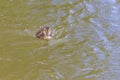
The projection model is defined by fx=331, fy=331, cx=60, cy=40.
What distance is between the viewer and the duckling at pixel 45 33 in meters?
5.90

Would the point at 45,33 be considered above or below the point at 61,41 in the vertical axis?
above

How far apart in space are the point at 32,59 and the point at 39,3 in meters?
1.91

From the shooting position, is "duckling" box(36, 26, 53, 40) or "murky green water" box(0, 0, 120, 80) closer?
"murky green water" box(0, 0, 120, 80)

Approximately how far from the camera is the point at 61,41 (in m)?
5.86

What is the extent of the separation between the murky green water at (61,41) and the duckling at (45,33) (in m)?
0.08

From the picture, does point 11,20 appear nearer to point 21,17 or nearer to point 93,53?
point 21,17

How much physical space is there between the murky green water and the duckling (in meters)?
0.08

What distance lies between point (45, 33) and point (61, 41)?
A: 318 mm

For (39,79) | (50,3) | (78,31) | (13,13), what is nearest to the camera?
(39,79)

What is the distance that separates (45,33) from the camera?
5.88 metres

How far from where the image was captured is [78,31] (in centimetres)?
611

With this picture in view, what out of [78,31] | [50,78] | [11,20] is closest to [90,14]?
[78,31]

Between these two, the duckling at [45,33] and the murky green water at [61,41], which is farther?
the duckling at [45,33]

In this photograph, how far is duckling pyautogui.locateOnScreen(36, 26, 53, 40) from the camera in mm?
5902
